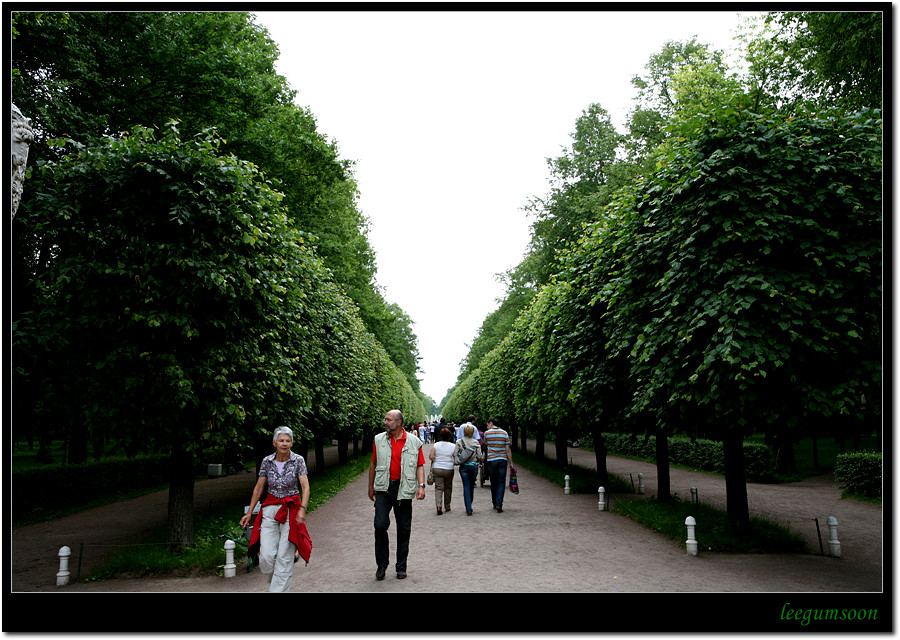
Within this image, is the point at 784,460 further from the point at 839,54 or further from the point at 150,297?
the point at 150,297

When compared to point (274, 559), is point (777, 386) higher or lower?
higher

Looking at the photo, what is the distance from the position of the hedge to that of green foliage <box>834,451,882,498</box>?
3210 millimetres

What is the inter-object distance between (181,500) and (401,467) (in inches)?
170

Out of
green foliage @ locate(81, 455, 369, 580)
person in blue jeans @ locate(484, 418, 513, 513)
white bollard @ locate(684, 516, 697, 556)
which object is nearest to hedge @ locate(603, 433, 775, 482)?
person in blue jeans @ locate(484, 418, 513, 513)

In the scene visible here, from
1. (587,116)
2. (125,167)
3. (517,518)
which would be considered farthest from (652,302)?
(587,116)

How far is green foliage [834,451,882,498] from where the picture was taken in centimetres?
1572

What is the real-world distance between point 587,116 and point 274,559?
3280cm

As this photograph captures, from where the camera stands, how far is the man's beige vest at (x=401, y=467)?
712 cm

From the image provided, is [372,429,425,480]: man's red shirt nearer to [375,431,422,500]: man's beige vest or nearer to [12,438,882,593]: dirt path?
[375,431,422,500]: man's beige vest

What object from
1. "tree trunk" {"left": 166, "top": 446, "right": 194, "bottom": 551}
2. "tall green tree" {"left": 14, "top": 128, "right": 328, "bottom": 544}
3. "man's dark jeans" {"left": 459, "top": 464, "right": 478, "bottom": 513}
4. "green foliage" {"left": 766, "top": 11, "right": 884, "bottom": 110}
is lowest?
"man's dark jeans" {"left": 459, "top": 464, "right": 478, "bottom": 513}

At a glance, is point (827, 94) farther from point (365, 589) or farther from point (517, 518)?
point (365, 589)

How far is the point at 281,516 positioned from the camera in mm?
6055

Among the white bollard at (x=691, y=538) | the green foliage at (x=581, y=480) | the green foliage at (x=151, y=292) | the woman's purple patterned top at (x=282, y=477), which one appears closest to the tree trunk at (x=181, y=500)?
the green foliage at (x=151, y=292)

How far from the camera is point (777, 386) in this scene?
7.54m
